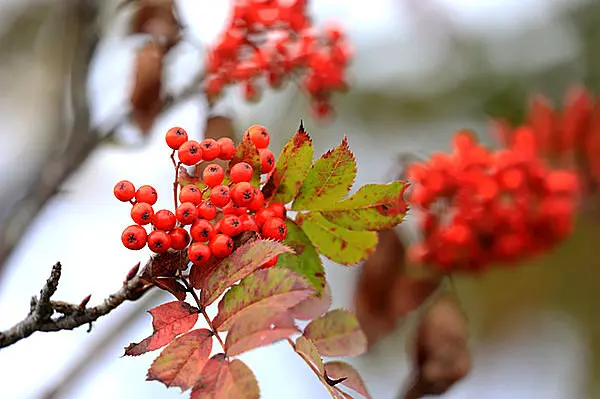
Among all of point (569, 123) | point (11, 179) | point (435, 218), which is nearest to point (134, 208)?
point (435, 218)

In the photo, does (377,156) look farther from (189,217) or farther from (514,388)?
(189,217)

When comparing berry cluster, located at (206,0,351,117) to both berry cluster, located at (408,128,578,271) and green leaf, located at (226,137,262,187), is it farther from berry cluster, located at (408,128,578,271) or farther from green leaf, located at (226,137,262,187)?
green leaf, located at (226,137,262,187)

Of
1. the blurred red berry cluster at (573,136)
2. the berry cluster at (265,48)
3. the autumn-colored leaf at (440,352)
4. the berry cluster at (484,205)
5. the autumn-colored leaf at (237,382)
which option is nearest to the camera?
the autumn-colored leaf at (237,382)

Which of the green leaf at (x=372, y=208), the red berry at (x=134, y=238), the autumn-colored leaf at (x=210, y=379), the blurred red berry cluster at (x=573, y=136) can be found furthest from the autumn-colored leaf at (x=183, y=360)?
the blurred red berry cluster at (x=573, y=136)

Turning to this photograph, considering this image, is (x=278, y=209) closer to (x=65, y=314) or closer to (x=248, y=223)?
(x=248, y=223)

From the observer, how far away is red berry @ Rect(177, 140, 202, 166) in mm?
744

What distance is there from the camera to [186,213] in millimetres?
720

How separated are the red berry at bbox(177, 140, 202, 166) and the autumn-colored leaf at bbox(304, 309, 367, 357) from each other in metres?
0.26

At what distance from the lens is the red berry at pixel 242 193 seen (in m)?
0.73

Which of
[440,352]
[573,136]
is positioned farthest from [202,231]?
[573,136]

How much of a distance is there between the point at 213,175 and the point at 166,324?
163 millimetres

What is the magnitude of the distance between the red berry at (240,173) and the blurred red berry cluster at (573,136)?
4.85ft

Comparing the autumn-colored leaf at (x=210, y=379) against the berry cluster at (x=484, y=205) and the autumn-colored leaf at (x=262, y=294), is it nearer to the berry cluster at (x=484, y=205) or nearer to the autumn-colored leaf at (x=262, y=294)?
the autumn-colored leaf at (x=262, y=294)

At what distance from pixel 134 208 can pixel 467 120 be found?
427cm
